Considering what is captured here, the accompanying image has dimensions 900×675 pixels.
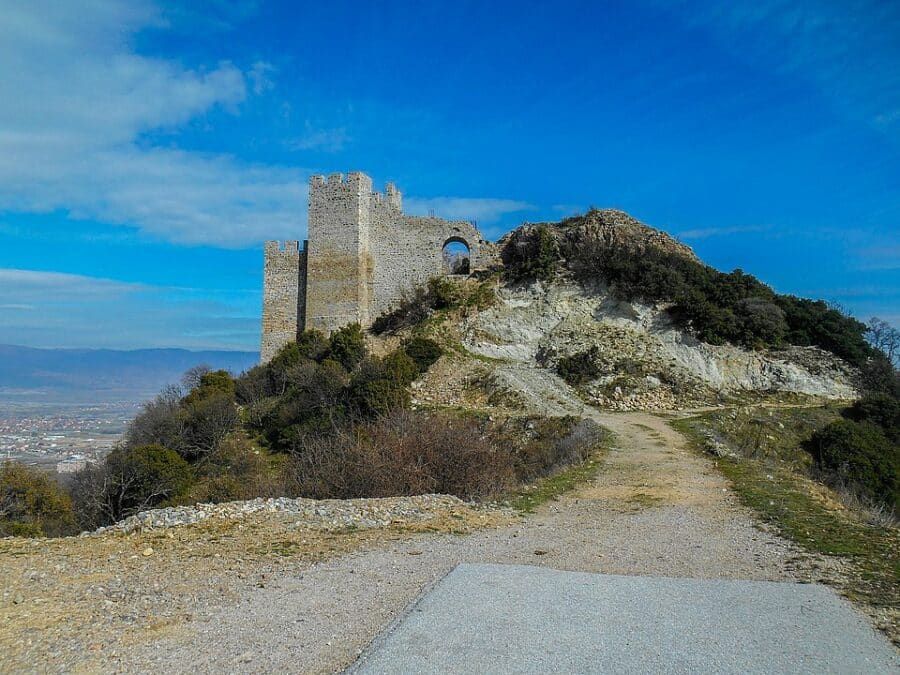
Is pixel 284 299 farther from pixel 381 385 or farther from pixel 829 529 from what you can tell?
pixel 829 529

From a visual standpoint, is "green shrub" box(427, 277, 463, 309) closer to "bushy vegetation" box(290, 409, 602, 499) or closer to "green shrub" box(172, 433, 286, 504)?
"green shrub" box(172, 433, 286, 504)

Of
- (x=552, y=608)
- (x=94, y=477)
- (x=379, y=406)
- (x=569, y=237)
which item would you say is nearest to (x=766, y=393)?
(x=569, y=237)

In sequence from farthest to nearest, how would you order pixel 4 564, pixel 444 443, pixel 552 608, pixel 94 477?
pixel 94 477 → pixel 444 443 → pixel 4 564 → pixel 552 608

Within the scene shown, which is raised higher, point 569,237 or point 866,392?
point 569,237

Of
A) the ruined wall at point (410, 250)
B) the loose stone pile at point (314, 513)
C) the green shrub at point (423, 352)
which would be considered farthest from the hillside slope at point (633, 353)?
the loose stone pile at point (314, 513)

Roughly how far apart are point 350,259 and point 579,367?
42.9 feet

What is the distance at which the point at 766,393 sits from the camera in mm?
25359

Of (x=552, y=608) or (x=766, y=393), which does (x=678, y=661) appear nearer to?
(x=552, y=608)

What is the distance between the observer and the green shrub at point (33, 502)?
15.2m

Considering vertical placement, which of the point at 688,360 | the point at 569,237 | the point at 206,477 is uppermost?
the point at 569,237

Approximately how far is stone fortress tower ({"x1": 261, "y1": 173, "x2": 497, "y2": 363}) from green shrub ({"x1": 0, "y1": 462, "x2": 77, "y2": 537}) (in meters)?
17.2

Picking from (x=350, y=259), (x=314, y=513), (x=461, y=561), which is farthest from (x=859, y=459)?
(x=350, y=259)

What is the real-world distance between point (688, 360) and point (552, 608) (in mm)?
23562

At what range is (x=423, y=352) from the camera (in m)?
27.0
